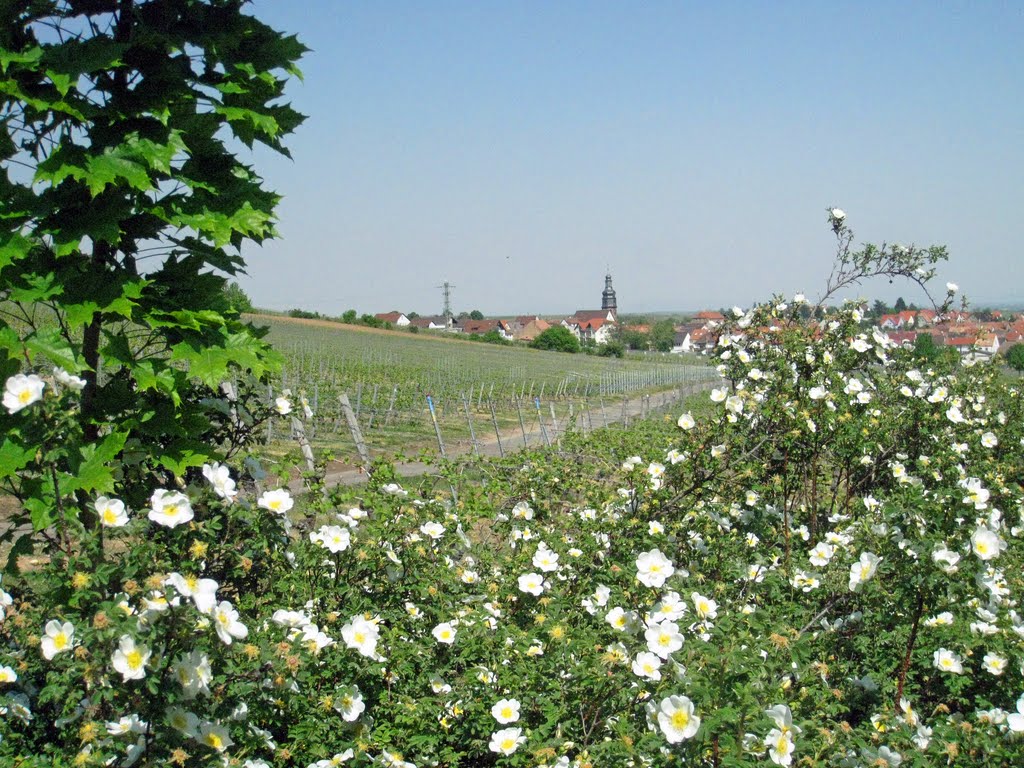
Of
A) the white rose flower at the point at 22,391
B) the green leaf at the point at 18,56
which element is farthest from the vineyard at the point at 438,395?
the green leaf at the point at 18,56

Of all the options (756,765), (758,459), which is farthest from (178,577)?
(758,459)

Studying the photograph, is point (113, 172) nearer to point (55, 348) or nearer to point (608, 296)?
point (55, 348)

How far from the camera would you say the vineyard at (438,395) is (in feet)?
49.2

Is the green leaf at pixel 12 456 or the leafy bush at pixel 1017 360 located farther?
the leafy bush at pixel 1017 360

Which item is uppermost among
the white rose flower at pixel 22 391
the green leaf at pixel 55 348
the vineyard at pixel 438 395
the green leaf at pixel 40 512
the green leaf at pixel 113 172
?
the green leaf at pixel 113 172

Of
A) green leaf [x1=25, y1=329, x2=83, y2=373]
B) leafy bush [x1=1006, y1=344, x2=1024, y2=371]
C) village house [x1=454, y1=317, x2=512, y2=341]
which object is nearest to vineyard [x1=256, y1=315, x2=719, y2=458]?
green leaf [x1=25, y1=329, x2=83, y2=373]

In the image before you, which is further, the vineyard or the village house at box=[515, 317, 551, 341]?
the village house at box=[515, 317, 551, 341]

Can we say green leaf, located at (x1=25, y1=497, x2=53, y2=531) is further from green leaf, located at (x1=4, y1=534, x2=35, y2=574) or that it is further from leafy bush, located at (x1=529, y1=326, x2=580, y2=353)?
leafy bush, located at (x1=529, y1=326, x2=580, y2=353)

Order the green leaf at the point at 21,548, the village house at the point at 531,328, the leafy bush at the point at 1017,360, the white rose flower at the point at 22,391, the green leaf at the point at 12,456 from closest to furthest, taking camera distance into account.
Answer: the white rose flower at the point at 22,391 < the green leaf at the point at 12,456 < the green leaf at the point at 21,548 < the leafy bush at the point at 1017,360 < the village house at the point at 531,328

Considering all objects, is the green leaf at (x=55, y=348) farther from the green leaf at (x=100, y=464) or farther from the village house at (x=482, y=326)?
the village house at (x=482, y=326)

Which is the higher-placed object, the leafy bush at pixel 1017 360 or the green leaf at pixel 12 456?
the green leaf at pixel 12 456

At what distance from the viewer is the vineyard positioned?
15.0m

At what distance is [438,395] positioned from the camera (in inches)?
864

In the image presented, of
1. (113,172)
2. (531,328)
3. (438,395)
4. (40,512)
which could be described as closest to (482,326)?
(531,328)
